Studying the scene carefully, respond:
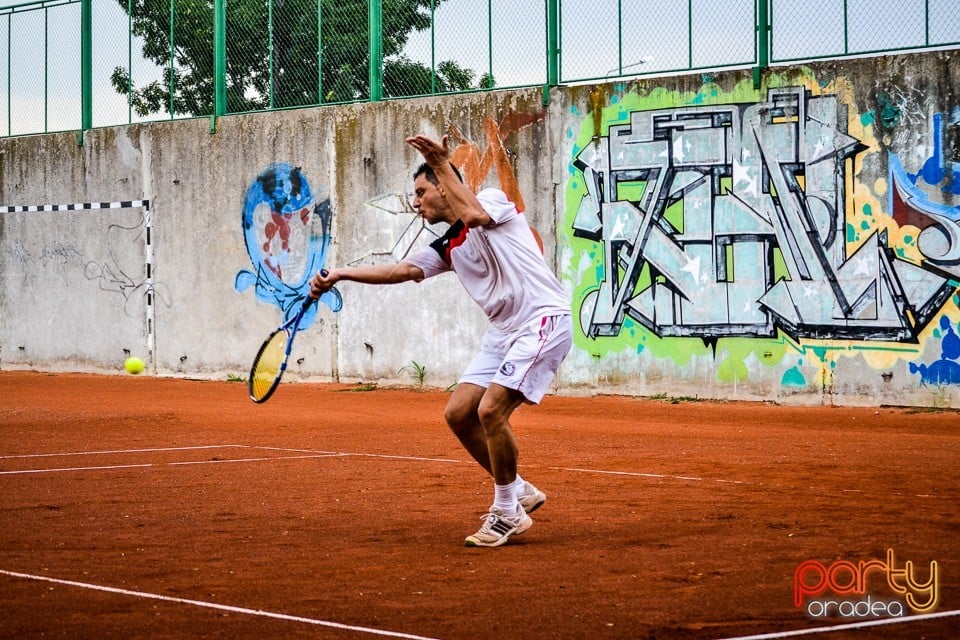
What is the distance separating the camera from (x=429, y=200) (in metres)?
6.11

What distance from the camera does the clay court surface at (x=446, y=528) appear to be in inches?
173

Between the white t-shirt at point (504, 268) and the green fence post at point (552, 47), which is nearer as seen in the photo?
the white t-shirt at point (504, 268)

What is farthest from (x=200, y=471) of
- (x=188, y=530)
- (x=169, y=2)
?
(x=169, y=2)

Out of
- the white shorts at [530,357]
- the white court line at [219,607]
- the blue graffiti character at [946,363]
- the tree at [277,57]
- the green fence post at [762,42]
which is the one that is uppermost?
the tree at [277,57]

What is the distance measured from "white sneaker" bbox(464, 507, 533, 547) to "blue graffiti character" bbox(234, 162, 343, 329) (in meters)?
11.9

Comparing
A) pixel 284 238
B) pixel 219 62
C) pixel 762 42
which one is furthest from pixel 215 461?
pixel 219 62

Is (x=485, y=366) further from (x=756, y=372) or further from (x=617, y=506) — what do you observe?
(x=756, y=372)

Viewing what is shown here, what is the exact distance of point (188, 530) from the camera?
633 cm

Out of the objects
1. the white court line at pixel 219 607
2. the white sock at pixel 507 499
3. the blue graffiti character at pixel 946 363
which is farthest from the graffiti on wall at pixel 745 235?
the white court line at pixel 219 607

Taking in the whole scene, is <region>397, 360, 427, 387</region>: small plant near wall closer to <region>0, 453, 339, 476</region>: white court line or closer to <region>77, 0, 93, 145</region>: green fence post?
<region>0, 453, 339, 476</region>: white court line

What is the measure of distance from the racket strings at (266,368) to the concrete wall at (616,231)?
7.35 metres

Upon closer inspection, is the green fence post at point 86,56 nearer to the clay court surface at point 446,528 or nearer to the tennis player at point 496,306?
the clay court surface at point 446,528

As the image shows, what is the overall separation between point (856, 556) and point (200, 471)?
5.09 meters

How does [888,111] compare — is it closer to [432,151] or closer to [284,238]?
[284,238]
